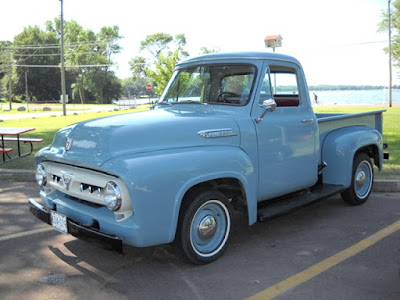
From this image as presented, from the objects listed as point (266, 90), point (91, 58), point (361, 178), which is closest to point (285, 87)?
point (266, 90)

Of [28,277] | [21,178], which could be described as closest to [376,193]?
[28,277]

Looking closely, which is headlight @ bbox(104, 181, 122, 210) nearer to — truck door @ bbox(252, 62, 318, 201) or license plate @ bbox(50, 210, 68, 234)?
license plate @ bbox(50, 210, 68, 234)

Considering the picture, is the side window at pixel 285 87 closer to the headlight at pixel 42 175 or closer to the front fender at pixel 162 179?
the front fender at pixel 162 179

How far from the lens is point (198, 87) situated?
452 centimetres

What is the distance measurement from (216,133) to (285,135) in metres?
1.00

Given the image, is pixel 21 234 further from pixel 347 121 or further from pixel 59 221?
pixel 347 121

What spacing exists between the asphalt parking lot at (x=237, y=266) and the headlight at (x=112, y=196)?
2.34 feet

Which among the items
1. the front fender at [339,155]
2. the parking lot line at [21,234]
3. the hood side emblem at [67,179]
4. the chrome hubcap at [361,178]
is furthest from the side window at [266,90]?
the parking lot line at [21,234]

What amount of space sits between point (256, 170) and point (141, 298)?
65.5 inches

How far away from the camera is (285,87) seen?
4871 mm

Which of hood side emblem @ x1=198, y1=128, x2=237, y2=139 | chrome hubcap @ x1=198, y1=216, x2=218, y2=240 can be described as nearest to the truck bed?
hood side emblem @ x1=198, y1=128, x2=237, y2=139

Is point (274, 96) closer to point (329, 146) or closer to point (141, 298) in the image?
point (329, 146)

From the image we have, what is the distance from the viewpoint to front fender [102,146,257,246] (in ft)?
10.0

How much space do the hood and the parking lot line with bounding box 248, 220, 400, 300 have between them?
4.32 feet
